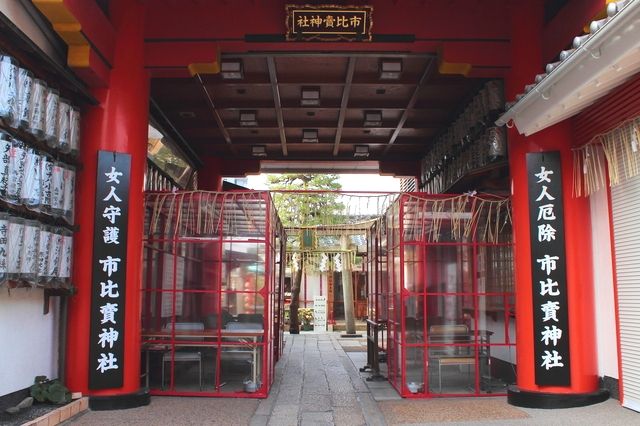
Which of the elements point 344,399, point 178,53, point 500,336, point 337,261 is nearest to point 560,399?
point 500,336

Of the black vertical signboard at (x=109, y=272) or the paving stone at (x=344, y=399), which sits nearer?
the black vertical signboard at (x=109, y=272)

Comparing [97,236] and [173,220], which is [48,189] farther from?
[173,220]

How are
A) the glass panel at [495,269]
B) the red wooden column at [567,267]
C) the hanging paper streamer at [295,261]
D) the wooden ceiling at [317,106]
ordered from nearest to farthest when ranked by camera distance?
the red wooden column at [567,267]
the glass panel at [495,269]
the wooden ceiling at [317,106]
the hanging paper streamer at [295,261]

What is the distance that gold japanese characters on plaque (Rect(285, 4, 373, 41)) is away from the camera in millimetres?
7234

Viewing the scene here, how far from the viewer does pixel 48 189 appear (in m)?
6.30

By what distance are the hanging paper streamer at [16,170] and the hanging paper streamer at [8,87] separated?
0.29 metres

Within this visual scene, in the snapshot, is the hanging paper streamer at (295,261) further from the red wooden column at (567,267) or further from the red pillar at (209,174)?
the red wooden column at (567,267)

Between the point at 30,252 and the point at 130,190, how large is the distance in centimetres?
162

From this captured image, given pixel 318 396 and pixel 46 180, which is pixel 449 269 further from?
pixel 46 180

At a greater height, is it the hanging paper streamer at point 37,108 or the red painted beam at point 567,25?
the red painted beam at point 567,25

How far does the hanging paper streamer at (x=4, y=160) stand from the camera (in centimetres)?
539

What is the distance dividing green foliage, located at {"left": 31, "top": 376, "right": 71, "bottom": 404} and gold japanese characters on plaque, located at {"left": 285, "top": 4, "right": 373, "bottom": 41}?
5.04 meters

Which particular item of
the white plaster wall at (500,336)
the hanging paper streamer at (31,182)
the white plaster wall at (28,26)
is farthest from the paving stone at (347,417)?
the white plaster wall at (28,26)

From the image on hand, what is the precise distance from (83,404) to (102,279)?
4.73ft
